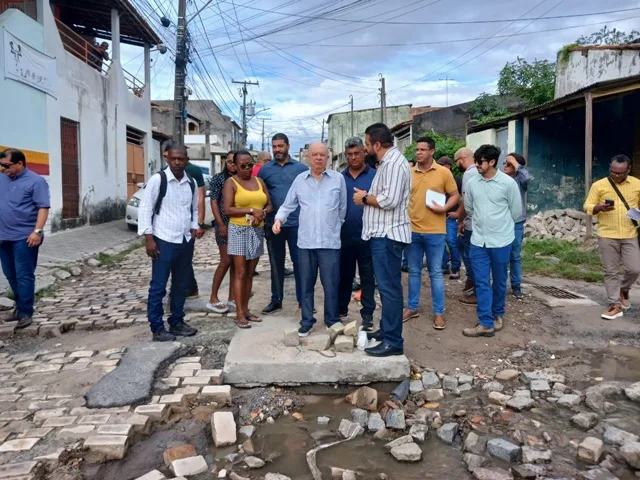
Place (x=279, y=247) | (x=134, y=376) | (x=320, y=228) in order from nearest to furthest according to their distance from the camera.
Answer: (x=134, y=376)
(x=320, y=228)
(x=279, y=247)

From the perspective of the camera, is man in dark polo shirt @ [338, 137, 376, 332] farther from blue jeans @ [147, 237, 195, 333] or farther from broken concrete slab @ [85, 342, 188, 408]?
broken concrete slab @ [85, 342, 188, 408]

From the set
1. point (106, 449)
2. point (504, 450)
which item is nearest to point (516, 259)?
point (504, 450)

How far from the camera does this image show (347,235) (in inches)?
184

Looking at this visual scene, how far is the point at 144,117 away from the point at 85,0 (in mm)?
4806

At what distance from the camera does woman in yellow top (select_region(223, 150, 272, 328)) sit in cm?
481

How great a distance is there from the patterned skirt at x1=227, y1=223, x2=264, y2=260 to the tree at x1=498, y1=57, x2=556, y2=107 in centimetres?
1748

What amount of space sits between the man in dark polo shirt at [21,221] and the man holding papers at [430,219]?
12.4 ft

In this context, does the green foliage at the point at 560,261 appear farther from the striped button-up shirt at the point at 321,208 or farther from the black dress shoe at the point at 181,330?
the black dress shoe at the point at 181,330

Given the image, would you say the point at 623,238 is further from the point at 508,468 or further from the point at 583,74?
the point at 583,74

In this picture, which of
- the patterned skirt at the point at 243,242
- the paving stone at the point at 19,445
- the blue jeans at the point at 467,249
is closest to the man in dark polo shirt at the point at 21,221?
the patterned skirt at the point at 243,242

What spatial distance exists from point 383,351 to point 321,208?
130 centimetres

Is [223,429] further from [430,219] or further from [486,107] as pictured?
[486,107]

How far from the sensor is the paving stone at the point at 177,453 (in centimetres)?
286

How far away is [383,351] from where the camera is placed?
3984 millimetres
